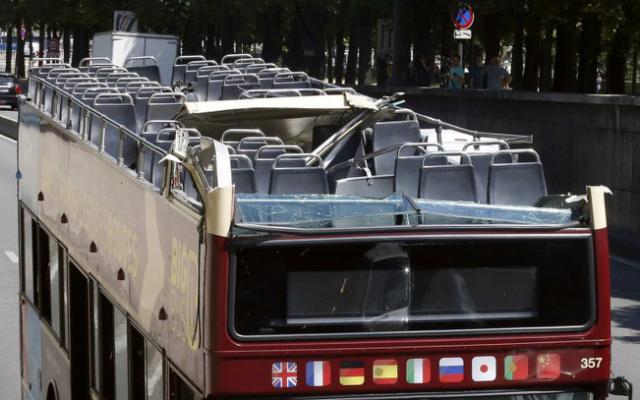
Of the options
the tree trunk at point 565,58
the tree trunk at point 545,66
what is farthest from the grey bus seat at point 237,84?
the tree trunk at point 545,66

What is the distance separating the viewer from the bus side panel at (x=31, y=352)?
10305 millimetres

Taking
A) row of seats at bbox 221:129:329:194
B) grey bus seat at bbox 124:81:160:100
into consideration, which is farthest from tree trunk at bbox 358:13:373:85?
row of seats at bbox 221:129:329:194

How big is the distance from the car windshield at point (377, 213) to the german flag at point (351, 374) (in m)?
0.50

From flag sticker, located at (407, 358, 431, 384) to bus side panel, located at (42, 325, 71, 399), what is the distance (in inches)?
147

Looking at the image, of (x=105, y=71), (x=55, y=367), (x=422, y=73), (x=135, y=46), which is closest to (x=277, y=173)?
(x=55, y=367)

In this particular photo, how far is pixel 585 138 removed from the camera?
24047 millimetres

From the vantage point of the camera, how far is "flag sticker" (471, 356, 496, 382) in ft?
18.1

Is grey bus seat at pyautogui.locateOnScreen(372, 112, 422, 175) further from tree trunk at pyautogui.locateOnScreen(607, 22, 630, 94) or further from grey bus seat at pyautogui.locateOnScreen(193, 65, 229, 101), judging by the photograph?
tree trunk at pyautogui.locateOnScreen(607, 22, 630, 94)

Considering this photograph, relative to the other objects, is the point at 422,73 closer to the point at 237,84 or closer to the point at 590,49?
the point at 590,49

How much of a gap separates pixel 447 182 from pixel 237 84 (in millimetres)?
6337

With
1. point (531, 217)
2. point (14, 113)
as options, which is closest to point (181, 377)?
point (531, 217)

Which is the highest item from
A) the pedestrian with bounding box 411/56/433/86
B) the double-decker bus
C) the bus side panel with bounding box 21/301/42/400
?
the double-decker bus

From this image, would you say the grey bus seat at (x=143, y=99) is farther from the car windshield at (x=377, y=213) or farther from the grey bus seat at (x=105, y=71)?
the car windshield at (x=377, y=213)

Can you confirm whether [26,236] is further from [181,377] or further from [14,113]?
[14,113]
